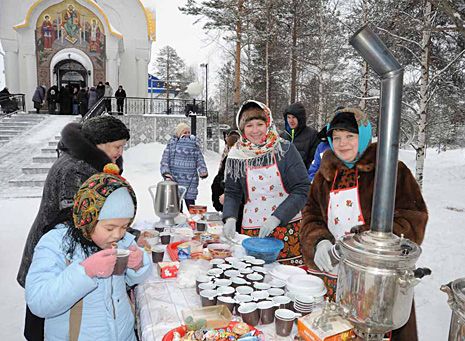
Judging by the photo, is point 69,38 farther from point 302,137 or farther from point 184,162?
point 302,137

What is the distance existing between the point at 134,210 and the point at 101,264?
33cm

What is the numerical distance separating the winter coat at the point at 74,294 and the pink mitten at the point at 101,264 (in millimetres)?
32

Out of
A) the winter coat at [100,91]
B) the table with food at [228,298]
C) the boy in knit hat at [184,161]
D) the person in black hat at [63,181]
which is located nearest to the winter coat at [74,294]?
the table with food at [228,298]

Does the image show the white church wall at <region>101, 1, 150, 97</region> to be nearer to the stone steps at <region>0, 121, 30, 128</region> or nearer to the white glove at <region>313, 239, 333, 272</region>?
the stone steps at <region>0, 121, 30, 128</region>

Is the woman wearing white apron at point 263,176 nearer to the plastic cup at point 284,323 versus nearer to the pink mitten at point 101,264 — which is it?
the plastic cup at point 284,323

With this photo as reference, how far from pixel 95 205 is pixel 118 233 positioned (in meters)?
0.17

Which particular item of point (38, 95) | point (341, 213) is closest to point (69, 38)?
point (38, 95)

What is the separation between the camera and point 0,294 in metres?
3.87

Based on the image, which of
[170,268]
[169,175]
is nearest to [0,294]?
[169,175]

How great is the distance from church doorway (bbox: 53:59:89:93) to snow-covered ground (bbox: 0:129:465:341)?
7.84 metres

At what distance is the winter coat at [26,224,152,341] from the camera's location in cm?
140

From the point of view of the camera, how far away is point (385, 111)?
0.79m

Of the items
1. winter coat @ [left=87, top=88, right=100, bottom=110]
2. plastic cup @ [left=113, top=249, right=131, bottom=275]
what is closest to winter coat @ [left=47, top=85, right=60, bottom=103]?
winter coat @ [left=87, top=88, right=100, bottom=110]

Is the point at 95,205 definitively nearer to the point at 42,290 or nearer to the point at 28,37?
the point at 42,290
